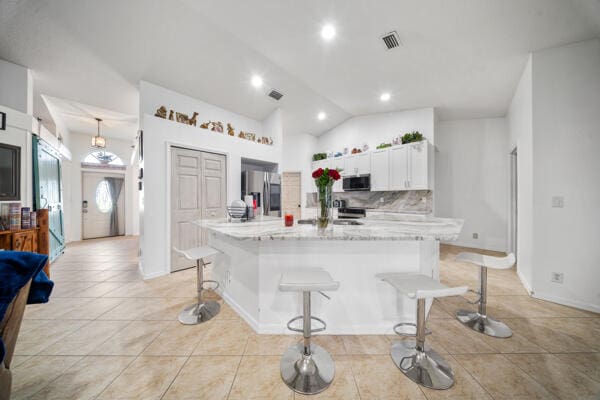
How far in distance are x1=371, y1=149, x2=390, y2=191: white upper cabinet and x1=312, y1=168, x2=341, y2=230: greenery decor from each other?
10.2 ft

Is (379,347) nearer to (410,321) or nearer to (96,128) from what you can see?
(410,321)

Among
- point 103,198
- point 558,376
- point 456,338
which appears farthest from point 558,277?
point 103,198

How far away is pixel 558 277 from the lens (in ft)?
7.74

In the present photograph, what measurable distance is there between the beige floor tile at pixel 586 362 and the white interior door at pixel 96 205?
926cm

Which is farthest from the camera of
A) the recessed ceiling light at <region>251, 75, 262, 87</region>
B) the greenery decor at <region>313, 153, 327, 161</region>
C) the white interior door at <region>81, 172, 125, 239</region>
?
the white interior door at <region>81, 172, 125, 239</region>

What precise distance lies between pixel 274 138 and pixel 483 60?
11.8 feet

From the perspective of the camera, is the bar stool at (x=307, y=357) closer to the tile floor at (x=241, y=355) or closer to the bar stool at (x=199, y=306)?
the tile floor at (x=241, y=355)

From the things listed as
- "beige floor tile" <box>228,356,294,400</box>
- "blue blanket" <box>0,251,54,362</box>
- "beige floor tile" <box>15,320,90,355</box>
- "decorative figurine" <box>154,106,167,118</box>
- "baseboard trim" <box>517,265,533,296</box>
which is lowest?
"beige floor tile" <box>228,356,294,400</box>

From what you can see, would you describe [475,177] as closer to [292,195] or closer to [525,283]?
[525,283]

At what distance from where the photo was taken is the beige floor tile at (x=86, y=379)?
1243 millimetres

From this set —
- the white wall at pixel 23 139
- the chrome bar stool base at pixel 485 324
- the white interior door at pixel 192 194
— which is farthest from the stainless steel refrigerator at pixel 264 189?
the chrome bar stool base at pixel 485 324

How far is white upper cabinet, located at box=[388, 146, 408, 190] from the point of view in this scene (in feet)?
14.0

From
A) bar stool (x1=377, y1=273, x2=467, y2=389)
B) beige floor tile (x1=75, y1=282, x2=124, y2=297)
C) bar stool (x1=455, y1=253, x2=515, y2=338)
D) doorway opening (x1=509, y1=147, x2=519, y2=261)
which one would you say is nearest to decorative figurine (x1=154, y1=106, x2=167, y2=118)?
beige floor tile (x1=75, y1=282, x2=124, y2=297)

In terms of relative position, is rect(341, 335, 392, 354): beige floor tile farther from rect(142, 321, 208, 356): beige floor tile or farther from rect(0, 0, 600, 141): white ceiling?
rect(0, 0, 600, 141): white ceiling
